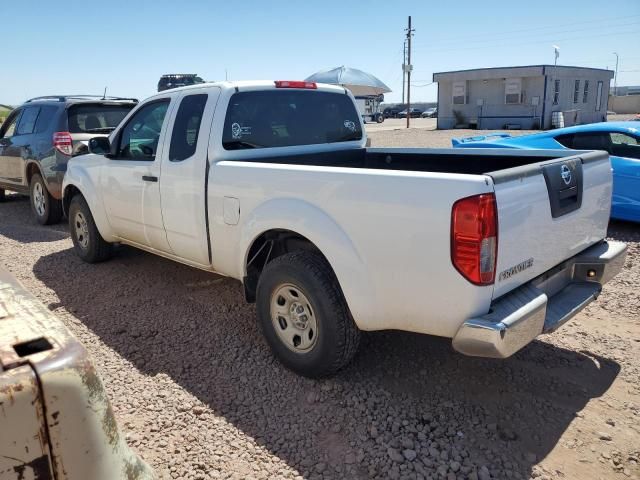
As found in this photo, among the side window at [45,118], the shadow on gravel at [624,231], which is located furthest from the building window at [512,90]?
the side window at [45,118]

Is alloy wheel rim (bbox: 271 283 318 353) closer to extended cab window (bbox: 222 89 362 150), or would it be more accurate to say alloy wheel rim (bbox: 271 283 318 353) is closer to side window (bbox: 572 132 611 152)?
extended cab window (bbox: 222 89 362 150)

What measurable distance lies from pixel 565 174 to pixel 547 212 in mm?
350

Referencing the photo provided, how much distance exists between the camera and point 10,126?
957 centimetres

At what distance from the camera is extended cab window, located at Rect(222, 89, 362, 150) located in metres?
4.21

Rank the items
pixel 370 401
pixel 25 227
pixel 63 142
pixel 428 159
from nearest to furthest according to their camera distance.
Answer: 1. pixel 370 401
2. pixel 428 159
3. pixel 63 142
4. pixel 25 227

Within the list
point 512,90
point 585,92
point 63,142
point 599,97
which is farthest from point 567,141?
point 599,97

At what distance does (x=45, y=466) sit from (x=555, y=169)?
2857 mm

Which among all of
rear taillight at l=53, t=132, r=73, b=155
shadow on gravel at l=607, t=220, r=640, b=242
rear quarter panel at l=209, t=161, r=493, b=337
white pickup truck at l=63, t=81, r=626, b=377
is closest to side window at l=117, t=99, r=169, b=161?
white pickup truck at l=63, t=81, r=626, b=377

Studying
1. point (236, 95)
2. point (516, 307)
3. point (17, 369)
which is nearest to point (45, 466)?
point (17, 369)

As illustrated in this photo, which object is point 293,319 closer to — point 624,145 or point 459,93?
point 624,145

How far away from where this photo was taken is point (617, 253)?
11.9ft

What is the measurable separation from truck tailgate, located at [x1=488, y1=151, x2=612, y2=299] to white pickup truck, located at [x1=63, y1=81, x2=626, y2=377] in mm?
11

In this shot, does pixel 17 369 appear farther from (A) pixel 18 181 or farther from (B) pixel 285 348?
(A) pixel 18 181

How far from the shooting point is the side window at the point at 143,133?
4.84 meters
